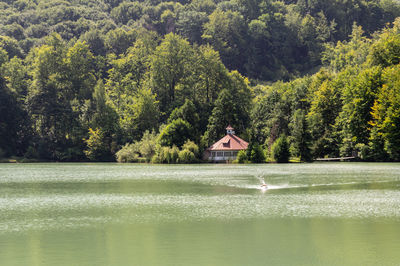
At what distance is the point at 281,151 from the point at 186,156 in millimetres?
17469

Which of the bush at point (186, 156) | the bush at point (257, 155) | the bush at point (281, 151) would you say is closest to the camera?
the bush at point (281, 151)

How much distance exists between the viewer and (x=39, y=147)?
119562 millimetres

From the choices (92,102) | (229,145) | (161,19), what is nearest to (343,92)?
(229,145)

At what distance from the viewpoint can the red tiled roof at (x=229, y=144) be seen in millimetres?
106062

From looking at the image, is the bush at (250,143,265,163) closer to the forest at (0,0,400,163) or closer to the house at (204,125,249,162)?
the forest at (0,0,400,163)

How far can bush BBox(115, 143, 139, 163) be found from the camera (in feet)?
370

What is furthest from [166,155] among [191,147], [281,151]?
[281,151]

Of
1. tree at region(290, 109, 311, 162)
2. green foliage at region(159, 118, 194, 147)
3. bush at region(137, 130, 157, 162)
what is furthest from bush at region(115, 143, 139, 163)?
tree at region(290, 109, 311, 162)

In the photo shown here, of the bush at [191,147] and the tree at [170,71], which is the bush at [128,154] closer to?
the bush at [191,147]

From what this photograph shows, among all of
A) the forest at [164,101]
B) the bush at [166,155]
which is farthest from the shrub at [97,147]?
the bush at [166,155]

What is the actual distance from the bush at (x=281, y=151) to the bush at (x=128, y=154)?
1161 inches

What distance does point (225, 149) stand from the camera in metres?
106

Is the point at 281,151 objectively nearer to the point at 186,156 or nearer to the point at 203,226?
the point at 186,156

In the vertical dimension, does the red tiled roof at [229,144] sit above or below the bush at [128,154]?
above
